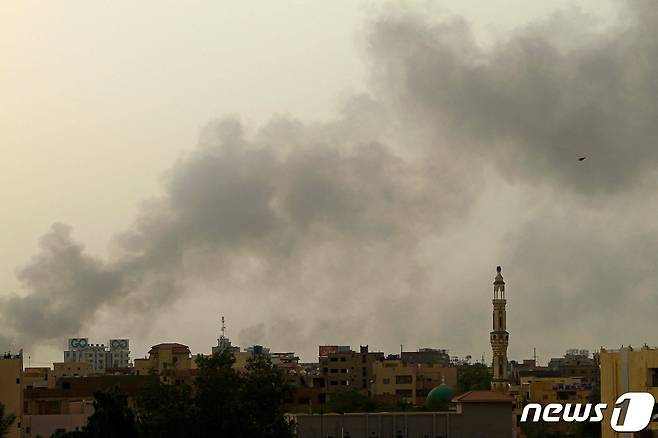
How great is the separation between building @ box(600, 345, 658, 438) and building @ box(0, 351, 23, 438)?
3118 centimetres

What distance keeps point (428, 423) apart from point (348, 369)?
223 ft

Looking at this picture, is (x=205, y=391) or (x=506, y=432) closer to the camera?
(x=205, y=391)

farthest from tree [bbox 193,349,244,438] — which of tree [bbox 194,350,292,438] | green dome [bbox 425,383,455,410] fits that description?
green dome [bbox 425,383,455,410]

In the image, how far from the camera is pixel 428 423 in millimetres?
88125

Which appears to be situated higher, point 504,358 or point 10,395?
point 504,358

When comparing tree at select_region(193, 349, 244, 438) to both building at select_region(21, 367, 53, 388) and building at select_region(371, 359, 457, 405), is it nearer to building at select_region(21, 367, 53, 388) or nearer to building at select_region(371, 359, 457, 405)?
building at select_region(21, 367, 53, 388)

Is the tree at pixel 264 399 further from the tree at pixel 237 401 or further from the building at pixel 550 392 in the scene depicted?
the building at pixel 550 392

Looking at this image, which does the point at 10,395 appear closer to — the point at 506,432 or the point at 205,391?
the point at 205,391

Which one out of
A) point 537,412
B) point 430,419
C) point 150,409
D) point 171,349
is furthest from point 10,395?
point 171,349

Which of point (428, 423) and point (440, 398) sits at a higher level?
point (440, 398)

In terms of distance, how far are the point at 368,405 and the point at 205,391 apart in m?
45.9

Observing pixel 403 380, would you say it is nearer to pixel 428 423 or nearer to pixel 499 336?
pixel 499 336

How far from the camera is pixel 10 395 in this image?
73.2m

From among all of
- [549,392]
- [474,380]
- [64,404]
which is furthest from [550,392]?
[64,404]
